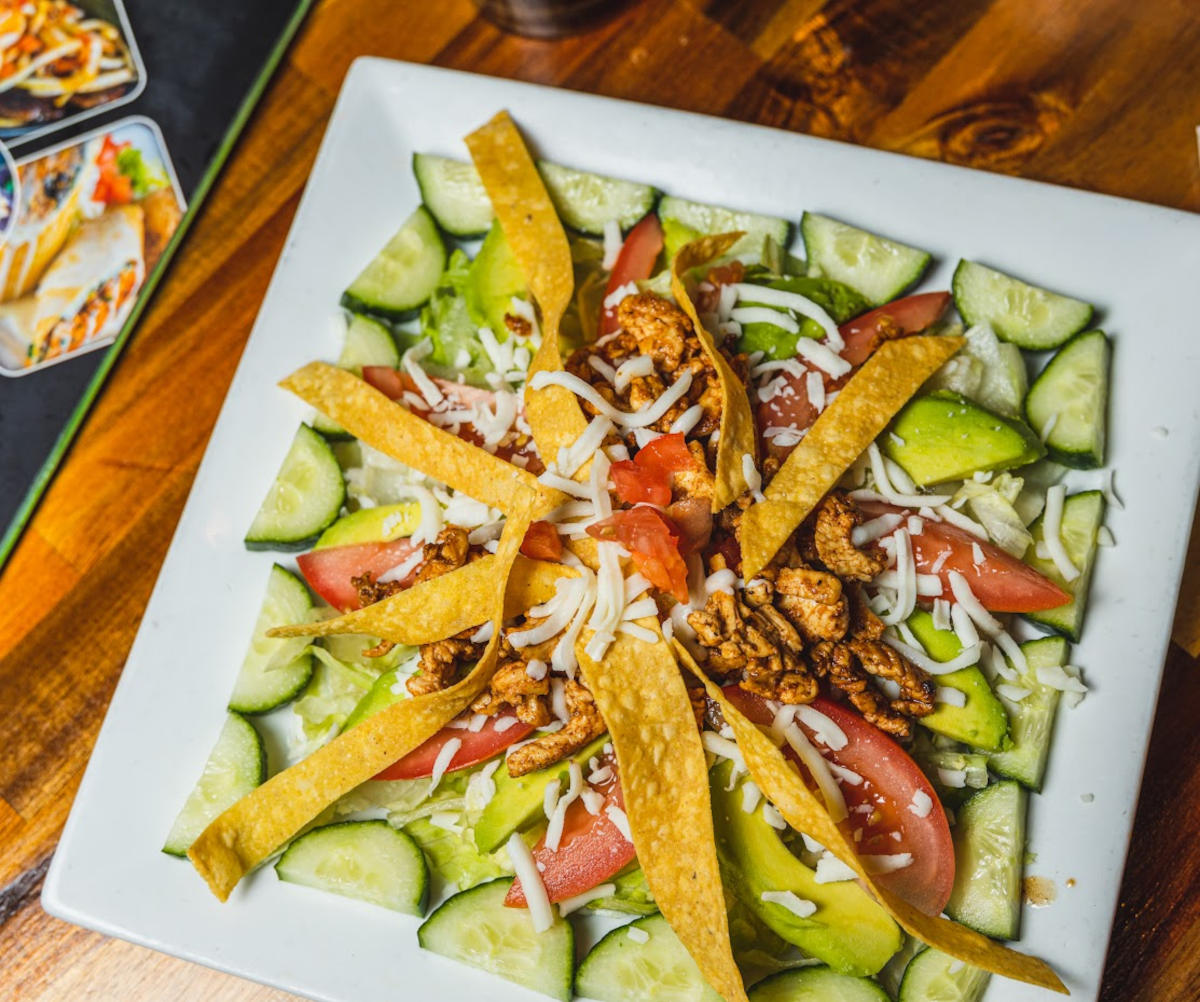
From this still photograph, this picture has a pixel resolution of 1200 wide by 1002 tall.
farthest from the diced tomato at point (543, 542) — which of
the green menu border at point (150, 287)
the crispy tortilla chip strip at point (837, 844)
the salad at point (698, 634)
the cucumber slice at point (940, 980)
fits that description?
the green menu border at point (150, 287)

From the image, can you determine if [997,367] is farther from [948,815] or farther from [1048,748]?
[948,815]

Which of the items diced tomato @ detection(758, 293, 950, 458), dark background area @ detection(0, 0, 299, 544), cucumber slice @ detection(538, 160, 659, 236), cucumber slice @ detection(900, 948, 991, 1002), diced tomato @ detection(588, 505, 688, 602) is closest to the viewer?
diced tomato @ detection(588, 505, 688, 602)

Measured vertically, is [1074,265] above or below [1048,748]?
above

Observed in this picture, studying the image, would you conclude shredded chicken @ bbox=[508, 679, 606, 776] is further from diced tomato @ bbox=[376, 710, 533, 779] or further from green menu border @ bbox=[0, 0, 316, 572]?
green menu border @ bbox=[0, 0, 316, 572]

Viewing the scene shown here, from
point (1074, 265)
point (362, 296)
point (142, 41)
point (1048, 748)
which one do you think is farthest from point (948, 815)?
point (142, 41)

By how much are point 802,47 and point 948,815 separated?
2.41 metres

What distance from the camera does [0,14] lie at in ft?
12.5

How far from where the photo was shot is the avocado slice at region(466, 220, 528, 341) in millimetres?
3133

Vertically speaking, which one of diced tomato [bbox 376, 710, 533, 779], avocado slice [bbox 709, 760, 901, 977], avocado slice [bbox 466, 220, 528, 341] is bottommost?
avocado slice [bbox 709, 760, 901, 977]

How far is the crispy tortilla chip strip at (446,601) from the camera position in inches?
102

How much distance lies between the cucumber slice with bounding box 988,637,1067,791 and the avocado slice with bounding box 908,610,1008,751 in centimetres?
5

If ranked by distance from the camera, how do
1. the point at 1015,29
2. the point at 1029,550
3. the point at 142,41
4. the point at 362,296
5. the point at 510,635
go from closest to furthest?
the point at 510,635, the point at 1029,550, the point at 362,296, the point at 1015,29, the point at 142,41

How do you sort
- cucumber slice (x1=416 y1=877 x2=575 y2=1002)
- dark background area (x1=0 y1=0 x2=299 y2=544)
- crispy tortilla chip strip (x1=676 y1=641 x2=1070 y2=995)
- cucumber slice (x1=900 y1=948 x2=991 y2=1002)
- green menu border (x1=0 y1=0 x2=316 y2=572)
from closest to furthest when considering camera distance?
1. crispy tortilla chip strip (x1=676 y1=641 x2=1070 y2=995)
2. cucumber slice (x1=900 y1=948 x2=991 y2=1002)
3. cucumber slice (x1=416 y1=877 x2=575 y2=1002)
4. green menu border (x1=0 y1=0 x2=316 y2=572)
5. dark background area (x1=0 y1=0 x2=299 y2=544)

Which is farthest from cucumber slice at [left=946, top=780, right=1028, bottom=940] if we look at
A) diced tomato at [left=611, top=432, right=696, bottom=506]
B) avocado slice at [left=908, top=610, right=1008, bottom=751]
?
diced tomato at [left=611, top=432, right=696, bottom=506]
